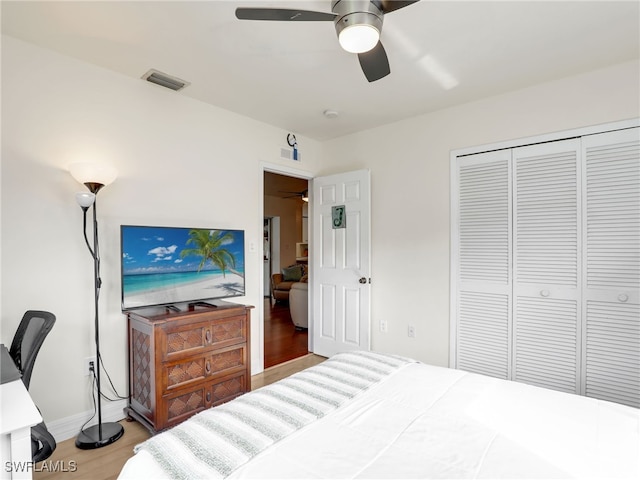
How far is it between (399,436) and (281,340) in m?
3.74

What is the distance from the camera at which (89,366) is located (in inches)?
97.7

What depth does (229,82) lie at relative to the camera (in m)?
2.79

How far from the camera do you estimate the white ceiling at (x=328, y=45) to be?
1.94 meters

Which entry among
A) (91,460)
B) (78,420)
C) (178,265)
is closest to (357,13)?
(178,265)

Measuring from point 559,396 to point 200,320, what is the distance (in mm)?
2215

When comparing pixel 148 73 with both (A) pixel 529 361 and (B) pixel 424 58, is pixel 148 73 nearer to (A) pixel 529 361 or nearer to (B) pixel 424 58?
(B) pixel 424 58

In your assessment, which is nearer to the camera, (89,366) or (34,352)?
(34,352)

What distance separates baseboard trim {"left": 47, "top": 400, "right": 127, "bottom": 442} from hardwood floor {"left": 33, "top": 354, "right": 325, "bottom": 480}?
0.17ft

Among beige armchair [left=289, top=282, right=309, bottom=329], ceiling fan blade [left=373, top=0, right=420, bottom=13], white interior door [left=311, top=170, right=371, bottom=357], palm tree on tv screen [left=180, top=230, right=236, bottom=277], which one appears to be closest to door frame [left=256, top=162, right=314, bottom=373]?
white interior door [left=311, top=170, right=371, bottom=357]

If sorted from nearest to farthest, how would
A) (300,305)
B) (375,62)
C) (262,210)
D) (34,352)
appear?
(34,352) → (375,62) → (262,210) → (300,305)

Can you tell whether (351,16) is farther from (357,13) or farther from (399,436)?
(399,436)

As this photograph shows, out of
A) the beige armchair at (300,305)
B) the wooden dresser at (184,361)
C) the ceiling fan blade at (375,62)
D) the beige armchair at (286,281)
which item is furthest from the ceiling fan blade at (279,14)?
the beige armchair at (286,281)

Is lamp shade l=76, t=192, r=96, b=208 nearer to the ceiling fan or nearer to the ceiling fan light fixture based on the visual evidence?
the ceiling fan

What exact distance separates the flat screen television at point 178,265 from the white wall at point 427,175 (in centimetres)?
159
